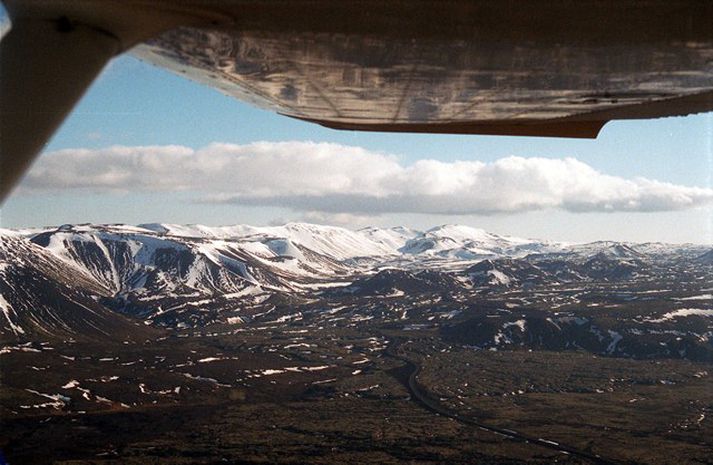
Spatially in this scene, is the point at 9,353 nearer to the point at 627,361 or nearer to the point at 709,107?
the point at 627,361

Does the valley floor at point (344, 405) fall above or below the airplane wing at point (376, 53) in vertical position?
below

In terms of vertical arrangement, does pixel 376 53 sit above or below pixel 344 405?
above

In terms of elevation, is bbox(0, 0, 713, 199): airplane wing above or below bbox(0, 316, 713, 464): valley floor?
above

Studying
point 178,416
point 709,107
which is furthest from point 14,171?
point 178,416

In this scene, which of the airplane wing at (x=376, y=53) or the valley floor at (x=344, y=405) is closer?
the airplane wing at (x=376, y=53)

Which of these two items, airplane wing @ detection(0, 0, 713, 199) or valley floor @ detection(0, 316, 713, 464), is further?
valley floor @ detection(0, 316, 713, 464)

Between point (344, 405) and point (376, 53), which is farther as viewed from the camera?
point (344, 405)

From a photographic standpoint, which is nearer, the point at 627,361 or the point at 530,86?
the point at 530,86

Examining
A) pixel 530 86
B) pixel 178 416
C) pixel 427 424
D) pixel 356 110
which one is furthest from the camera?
pixel 178 416
